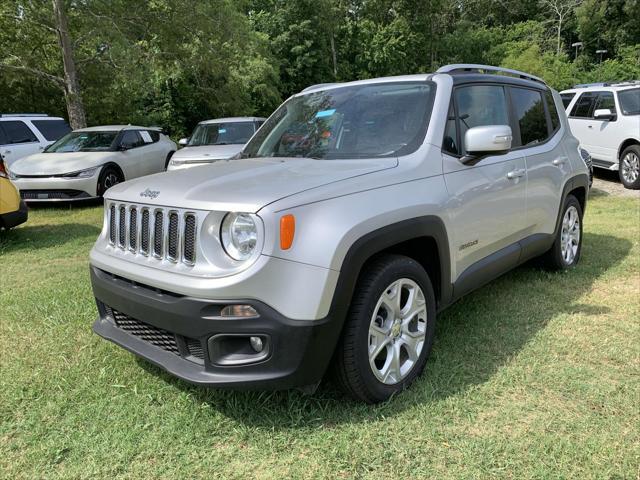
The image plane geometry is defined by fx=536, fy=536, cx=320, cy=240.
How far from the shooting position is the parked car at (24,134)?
10.7 m

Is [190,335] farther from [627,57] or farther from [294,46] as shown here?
[627,57]

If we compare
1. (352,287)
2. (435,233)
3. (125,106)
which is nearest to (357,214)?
(352,287)

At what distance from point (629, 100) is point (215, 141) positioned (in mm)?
8114

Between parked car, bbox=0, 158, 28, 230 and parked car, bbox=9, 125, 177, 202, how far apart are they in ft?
8.95

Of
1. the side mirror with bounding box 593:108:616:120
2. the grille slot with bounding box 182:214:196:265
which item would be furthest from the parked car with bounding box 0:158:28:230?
the side mirror with bounding box 593:108:616:120

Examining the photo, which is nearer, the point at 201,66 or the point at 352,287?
the point at 352,287

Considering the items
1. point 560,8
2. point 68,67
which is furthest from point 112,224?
point 560,8

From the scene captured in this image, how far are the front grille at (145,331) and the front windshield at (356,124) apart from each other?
4.52 feet

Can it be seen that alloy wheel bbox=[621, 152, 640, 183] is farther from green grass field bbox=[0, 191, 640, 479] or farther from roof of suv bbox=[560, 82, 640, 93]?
green grass field bbox=[0, 191, 640, 479]

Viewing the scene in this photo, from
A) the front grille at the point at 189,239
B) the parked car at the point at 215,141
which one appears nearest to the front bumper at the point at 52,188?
the parked car at the point at 215,141

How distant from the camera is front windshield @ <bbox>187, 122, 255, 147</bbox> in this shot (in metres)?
10.4

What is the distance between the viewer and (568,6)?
149ft

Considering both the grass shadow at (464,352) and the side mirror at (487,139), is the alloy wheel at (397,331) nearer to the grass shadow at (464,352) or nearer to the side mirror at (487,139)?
the grass shadow at (464,352)

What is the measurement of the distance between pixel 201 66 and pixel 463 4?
129ft
